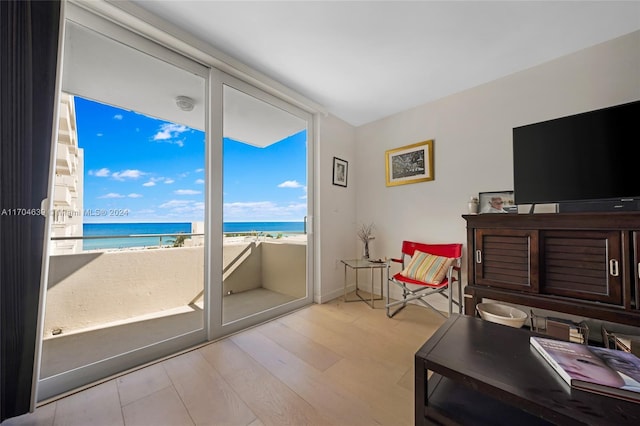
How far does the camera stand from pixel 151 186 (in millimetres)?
1767

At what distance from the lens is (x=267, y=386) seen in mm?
1433

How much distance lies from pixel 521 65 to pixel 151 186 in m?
3.34

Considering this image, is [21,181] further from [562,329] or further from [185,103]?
[562,329]

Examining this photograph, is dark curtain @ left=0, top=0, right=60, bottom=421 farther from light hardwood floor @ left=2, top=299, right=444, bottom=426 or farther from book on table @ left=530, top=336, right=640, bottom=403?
book on table @ left=530, top=336, right=640, bottom=403

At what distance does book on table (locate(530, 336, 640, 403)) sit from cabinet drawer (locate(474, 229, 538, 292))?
805 millimetres

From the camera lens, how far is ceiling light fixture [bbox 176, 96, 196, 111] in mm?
1986

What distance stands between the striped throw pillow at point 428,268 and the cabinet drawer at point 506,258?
14.4 inches

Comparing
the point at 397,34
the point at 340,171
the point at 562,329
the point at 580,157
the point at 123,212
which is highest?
the point at 397,34

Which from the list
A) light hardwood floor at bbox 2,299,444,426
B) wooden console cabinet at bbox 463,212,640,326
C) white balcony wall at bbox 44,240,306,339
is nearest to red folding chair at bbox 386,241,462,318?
wooden console cabinet at bbox 463,212,640,326

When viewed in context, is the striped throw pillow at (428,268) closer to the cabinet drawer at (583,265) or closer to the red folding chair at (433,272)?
the red folding chair at (433,272)

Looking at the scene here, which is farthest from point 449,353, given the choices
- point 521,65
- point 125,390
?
point 521,65

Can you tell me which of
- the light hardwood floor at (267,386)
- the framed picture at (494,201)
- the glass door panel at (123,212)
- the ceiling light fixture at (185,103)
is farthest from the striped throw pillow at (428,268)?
the ceiling light fixture at (185,103)

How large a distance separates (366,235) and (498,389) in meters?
2.48

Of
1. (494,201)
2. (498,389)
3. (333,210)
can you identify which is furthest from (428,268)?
(498,389)
